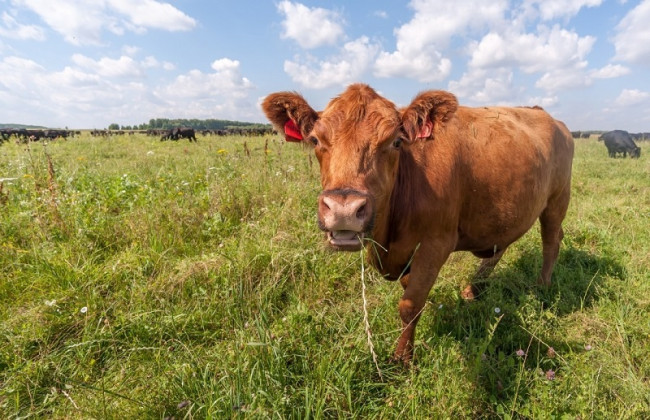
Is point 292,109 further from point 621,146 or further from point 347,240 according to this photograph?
point 621,146

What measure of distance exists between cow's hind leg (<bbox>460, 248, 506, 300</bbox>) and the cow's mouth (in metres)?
2.23

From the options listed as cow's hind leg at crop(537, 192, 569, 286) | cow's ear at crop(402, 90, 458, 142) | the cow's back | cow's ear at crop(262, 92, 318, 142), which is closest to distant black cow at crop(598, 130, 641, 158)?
cow's hind leg at crop(537, 192, 569, 286)

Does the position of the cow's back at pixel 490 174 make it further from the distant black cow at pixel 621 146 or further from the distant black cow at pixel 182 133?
the distant black cow at pixel 182 133

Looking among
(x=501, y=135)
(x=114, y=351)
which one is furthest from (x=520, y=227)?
(x=114, y=351)

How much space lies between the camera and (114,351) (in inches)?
93.0

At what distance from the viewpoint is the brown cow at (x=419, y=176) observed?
7.00 ft

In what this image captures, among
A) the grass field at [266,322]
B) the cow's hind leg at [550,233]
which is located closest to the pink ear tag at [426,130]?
the grass field at [266,322]

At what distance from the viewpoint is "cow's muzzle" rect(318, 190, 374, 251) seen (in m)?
1.88

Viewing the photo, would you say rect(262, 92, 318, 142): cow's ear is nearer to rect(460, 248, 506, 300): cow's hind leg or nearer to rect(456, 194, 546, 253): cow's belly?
rect(456, 194, 546, 253): cow's belly

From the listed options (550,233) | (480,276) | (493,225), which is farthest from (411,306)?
(550,233)

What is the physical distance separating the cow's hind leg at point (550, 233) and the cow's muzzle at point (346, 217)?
3246mm

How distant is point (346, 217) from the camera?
6.14 ft

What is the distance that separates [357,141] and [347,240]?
676mm

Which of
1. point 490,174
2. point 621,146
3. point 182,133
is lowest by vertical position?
point 490,174
